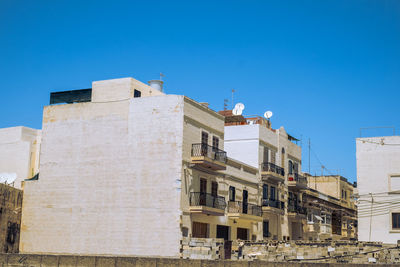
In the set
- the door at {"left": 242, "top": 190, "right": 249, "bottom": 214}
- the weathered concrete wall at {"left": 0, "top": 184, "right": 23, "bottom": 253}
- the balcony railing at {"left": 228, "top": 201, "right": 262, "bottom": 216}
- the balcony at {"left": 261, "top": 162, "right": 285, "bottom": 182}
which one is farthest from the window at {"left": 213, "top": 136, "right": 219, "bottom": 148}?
the weathered concrete wall at {"left": 0, "top": 184, "right": 23, "bottom": 253}

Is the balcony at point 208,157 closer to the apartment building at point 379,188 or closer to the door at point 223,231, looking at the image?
the door at point 223,231

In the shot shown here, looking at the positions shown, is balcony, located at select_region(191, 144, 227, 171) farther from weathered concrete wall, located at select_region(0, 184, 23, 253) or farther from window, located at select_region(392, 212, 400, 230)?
window, located at select_region(392, 212, 400, 230)

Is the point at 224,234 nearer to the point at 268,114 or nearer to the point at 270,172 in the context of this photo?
the point at 270,172

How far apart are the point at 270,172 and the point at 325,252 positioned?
42.1ft

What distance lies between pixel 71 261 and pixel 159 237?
1225 cm

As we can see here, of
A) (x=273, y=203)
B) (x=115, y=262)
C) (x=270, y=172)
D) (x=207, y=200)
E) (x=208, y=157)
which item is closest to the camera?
(x=115, y=262)

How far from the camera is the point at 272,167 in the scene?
44281 millimetres

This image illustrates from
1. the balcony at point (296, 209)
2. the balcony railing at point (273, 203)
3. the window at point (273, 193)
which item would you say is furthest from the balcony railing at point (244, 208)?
the balcony at point (296, 209)

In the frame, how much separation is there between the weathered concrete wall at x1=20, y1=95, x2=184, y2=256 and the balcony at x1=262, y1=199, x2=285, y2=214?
38.6 ft

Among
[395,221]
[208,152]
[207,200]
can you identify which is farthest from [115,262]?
[395,221]

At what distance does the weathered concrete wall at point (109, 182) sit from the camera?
33312mm

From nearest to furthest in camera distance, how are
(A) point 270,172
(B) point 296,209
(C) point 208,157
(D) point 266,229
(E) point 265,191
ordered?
(C) point 208,157, (A) point 270,172, (D) point 266,229, (E) point 265,191, (B) point 296,209

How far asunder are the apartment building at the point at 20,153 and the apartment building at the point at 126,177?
5573 millimetres

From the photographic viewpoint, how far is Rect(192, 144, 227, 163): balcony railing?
34.8m
